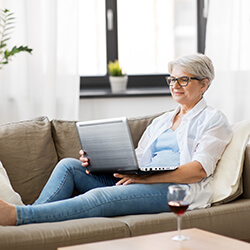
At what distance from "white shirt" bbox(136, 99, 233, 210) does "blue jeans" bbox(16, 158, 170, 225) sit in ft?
0.55

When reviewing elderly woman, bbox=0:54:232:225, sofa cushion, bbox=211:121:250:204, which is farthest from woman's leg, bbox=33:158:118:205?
sofa cushion, bbox=211:121:250:204

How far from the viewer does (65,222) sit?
6.88ft

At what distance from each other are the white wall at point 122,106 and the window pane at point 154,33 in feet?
1.24

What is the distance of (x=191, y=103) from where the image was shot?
2.57 metres

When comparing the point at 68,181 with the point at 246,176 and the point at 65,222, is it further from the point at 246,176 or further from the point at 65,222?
the point at 246,176

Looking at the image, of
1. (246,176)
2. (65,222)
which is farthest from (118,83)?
(65,222)

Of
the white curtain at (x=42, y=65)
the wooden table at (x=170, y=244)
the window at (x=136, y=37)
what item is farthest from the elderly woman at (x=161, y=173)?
the window at (x=136, y=37)

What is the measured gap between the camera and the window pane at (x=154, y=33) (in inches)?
156

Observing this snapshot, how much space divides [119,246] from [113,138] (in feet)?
2.21

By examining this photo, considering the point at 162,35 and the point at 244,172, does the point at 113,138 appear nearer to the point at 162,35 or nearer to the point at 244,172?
the point at 244,172

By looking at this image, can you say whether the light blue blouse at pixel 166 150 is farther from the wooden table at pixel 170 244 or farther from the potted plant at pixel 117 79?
the potted plant at pixel 117 79

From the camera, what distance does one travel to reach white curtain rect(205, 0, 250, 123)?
3.59 m

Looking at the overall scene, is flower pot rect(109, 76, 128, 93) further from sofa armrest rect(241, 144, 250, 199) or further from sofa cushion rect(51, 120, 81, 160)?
sofa armrest rect(241, 144, 250, 199)

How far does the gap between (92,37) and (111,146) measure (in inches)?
75.7
